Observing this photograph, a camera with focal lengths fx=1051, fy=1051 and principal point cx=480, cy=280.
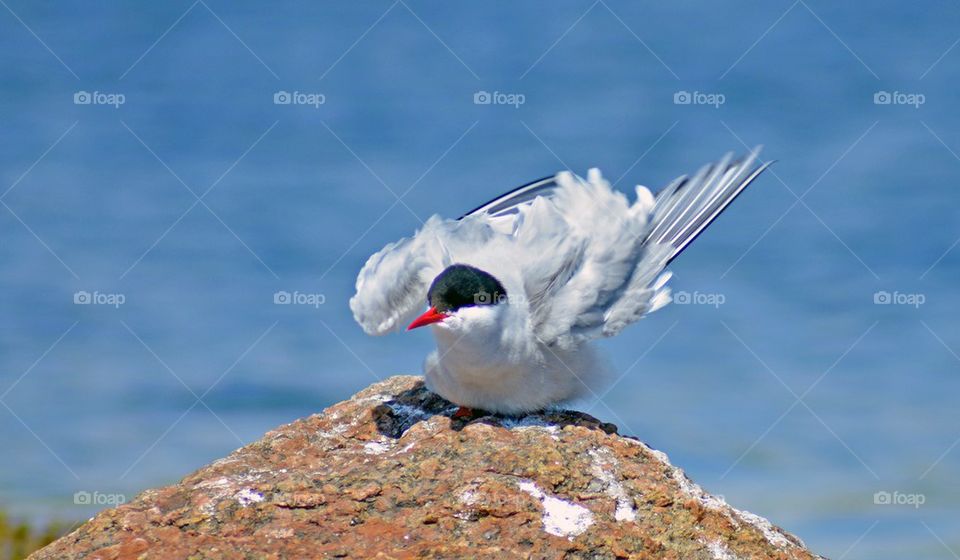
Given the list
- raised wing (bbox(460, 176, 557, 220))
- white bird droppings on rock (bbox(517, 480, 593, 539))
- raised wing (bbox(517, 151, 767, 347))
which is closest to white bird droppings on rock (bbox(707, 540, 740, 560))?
white bird droppings on rock (bbox(517, 480, 593, 539))

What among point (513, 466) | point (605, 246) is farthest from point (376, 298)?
point (513, 466)

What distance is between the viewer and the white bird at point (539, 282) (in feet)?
22.3

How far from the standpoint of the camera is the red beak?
664 centimetres

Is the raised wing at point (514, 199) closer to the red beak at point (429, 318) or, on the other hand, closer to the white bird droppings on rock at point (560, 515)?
the red beak at point (429, 318)

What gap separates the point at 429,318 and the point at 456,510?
5.35 ft

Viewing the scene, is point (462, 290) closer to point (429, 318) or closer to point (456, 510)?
point (429, 318)

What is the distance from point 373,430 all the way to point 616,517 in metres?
2.14

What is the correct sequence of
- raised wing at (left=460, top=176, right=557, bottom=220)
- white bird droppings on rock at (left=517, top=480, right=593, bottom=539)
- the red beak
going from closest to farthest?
white bird droppings on rock at (left=517, top=480, right=593, bottom=539)
the red beak
raised wing at (left=460, top=176, right=557, bottom=220)

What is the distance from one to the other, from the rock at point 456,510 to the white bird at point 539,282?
716 millimetres

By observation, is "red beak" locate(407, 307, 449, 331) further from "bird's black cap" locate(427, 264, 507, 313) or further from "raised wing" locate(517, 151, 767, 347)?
"raised wing" locate(517, 151, 767, 347)

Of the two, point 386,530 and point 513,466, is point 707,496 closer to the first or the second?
point 513,466

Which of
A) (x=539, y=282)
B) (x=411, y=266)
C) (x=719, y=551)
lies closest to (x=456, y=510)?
(x=719, y=551)

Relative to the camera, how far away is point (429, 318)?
668cm

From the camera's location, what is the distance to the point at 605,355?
7547 millimetres
